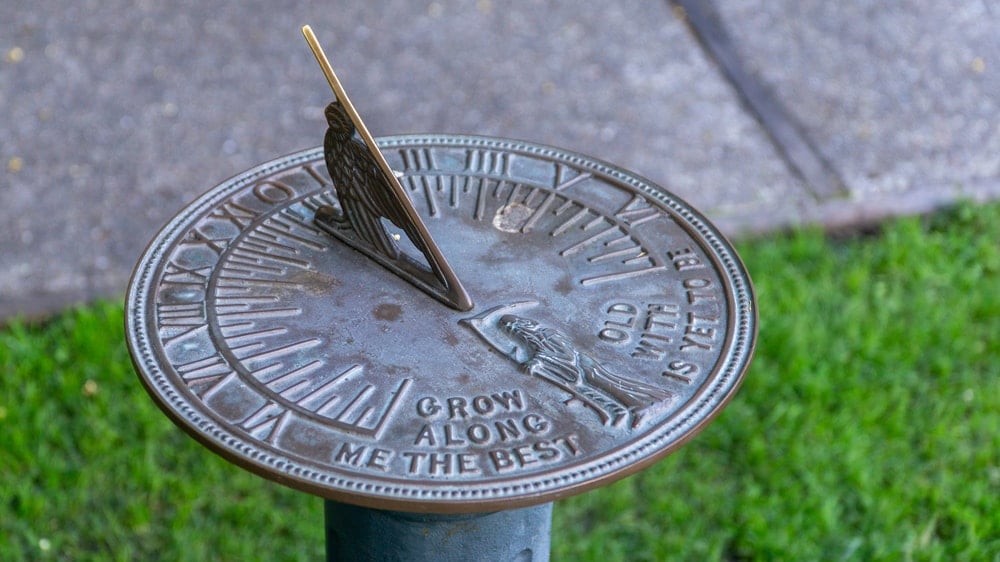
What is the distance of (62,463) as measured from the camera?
10.9 ft

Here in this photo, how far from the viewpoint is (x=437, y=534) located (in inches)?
86.4

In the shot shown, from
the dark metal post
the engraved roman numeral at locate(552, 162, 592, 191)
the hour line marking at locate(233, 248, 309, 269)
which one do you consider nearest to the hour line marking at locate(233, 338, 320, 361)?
the hour line marking at locate(233, 248, 309, 269)

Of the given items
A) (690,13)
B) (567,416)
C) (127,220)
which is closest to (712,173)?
(690,13)

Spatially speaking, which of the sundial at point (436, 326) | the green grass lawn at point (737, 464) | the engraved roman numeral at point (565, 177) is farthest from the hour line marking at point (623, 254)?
the green grass lawn at point (737, 464)

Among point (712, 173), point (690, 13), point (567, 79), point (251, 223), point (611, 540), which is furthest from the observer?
point (690, 13)

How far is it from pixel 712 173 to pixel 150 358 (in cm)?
286

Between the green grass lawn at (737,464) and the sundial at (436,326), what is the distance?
1151 millimetres

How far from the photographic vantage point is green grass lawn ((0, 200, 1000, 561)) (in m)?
3.20

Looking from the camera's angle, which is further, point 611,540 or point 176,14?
point 176,14

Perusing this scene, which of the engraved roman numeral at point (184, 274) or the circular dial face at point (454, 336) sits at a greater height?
the engraved roman numeral at point (184, 274)

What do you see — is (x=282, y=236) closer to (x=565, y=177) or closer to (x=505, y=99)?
(x=565, y=177)

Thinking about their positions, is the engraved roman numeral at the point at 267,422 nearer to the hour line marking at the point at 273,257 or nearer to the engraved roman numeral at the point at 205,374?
the engraved roman numeral at the point at 205,374

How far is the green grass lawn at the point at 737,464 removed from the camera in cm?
320

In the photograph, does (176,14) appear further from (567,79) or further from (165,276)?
(165,276)
